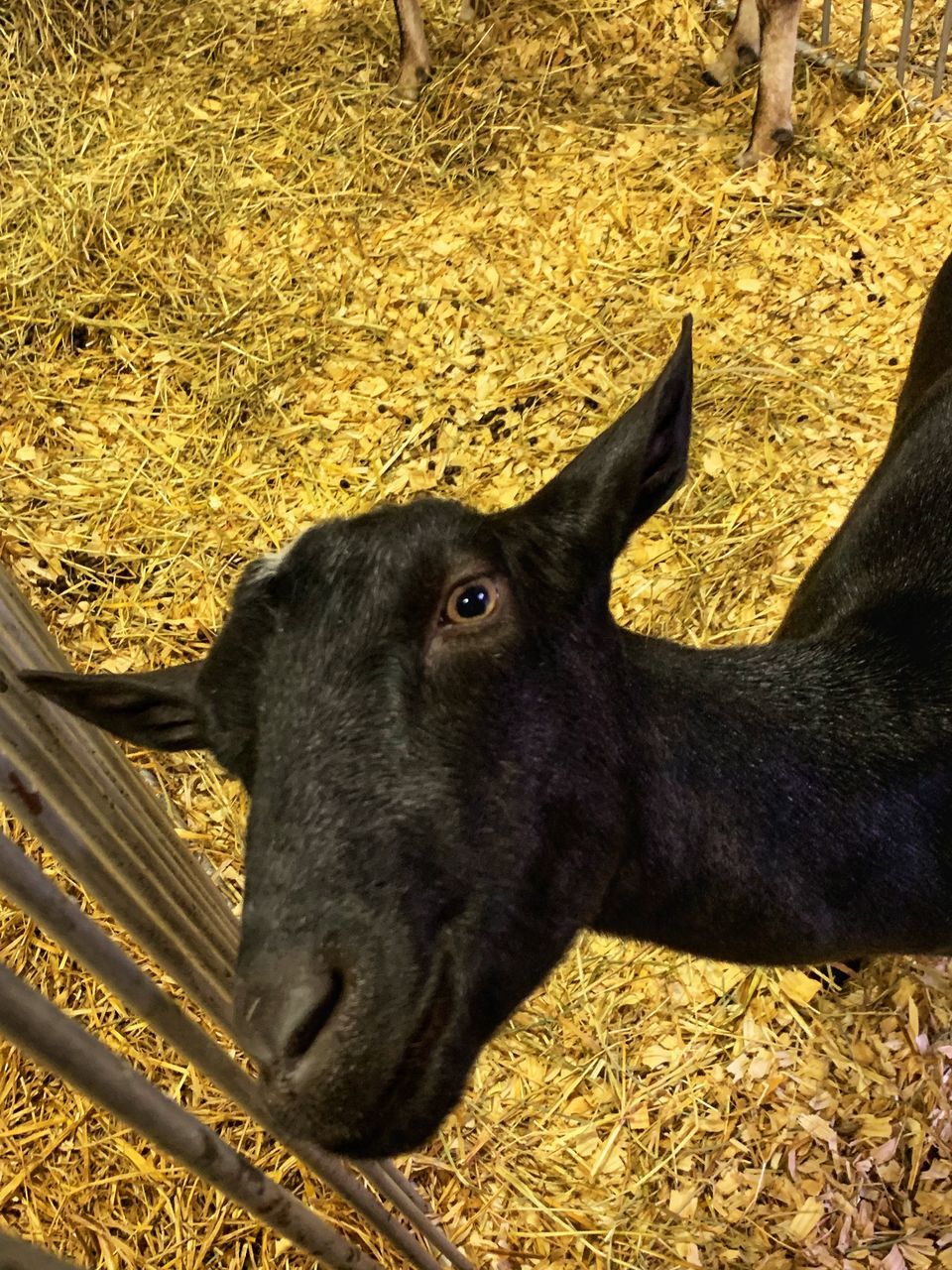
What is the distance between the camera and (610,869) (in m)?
1.84

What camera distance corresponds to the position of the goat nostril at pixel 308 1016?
4.57ft

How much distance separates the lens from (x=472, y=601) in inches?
66.6

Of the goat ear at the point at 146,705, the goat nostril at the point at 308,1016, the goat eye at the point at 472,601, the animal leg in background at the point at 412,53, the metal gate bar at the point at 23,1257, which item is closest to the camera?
the metal gate bar at the point at 23,1257

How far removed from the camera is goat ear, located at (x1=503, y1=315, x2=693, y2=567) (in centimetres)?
181

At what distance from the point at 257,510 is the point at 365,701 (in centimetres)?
294

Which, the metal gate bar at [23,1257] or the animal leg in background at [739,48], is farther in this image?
the animal leg in background at [739,48]

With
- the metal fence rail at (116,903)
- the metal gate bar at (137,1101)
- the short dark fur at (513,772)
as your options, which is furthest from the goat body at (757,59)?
the metal gate bar at (137,1101)

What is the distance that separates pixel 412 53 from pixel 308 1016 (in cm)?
524

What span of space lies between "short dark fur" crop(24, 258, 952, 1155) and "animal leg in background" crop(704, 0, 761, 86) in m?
3.76

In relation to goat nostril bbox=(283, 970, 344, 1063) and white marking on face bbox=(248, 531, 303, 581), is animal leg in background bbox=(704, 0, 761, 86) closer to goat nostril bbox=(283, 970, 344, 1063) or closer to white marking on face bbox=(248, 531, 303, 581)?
white marking on face bbox=(248, 531, 303, 581)

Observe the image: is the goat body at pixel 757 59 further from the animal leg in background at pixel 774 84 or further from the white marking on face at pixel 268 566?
the white marking on face at pixel 268 566

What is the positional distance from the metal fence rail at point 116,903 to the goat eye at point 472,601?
25.5 inches

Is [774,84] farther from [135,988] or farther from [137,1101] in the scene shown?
[137,1101]

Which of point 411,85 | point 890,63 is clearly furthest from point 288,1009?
point 890,63
